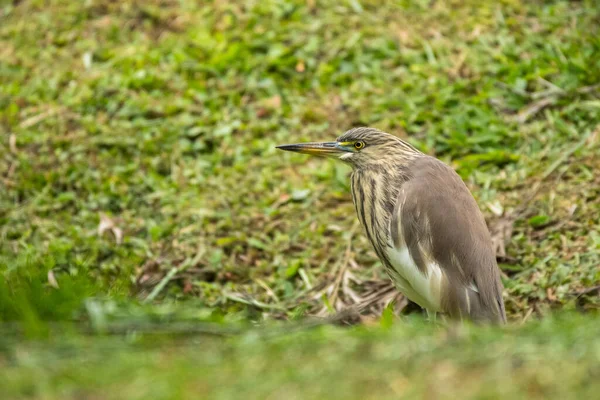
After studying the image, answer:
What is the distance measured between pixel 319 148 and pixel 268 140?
1376 mm

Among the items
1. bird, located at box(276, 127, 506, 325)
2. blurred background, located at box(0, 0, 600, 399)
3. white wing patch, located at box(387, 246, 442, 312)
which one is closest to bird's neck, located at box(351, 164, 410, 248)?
bird, located at box(276, 127, 506, 325)

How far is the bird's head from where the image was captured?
5434 millimetres

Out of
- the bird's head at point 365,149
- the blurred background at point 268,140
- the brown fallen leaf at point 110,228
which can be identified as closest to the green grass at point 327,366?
the blurred background at point 268,140

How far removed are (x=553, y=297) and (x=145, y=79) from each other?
418 cm

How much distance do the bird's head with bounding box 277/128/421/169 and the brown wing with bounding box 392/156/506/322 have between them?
595 millimetres

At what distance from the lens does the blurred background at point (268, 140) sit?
5711mm

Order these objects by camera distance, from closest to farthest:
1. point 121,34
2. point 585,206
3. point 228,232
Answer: point 585,206
point 228,232
point 121,34

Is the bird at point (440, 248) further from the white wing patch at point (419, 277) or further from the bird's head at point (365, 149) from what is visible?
the bird's head at point (365, 149)

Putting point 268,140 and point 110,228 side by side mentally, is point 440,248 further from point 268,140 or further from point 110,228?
point 110,228

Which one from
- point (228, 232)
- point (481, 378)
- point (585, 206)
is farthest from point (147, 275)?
point (481, 378)

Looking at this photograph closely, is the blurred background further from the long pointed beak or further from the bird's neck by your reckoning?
the long pointed beak

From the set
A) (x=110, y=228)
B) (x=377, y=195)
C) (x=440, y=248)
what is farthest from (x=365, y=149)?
(x=110, y=228)

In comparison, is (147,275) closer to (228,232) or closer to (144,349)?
(228,232)

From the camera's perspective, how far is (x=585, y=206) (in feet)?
19.0
